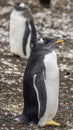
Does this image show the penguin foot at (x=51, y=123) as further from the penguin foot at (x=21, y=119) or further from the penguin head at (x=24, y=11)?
the penguin head at (x=24, y=11)

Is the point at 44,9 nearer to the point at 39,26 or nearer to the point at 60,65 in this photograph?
the point at 39,26

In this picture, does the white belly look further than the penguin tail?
No

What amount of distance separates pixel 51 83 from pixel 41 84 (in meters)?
0.11

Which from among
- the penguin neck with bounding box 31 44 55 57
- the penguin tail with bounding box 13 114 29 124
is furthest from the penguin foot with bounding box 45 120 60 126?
the penguin neck with bounding box 31 44 55 57

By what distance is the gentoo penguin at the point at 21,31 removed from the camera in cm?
875

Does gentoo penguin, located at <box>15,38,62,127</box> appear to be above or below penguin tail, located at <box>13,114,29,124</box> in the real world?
above

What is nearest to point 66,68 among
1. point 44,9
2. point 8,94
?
point 8,94

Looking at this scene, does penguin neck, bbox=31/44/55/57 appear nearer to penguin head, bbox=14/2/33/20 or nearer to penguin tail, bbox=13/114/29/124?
penguin tail, bbox=13/114/29/124

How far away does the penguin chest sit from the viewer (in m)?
8.75

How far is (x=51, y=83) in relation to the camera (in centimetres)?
530

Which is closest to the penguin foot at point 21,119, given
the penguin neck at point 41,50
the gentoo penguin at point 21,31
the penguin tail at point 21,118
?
the penguin tail at point 21,118

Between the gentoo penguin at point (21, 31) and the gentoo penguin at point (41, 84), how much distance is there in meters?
3.35

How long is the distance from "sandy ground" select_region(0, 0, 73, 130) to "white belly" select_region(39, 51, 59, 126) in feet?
0.55

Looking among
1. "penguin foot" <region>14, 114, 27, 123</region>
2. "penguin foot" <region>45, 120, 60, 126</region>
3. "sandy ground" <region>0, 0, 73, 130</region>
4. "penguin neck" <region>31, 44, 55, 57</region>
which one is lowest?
"sandy ground" <region>0, 0, 73, 130</region>
